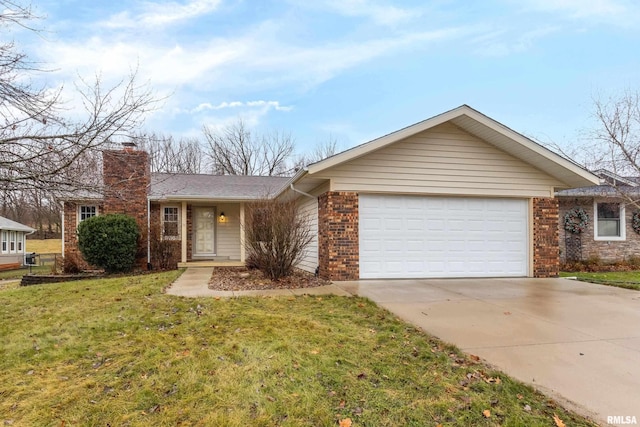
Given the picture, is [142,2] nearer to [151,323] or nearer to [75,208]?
[151,323]

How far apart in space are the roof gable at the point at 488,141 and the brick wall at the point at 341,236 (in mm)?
892

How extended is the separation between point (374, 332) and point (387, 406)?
178cm

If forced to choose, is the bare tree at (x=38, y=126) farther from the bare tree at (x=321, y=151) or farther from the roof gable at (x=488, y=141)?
the bare tree at (x=321, y=151)

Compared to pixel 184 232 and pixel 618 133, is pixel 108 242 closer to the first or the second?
pixel 184 232

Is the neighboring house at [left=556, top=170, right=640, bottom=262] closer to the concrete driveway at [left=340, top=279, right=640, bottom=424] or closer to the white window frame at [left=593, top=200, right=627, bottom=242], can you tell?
the white window frame at [left=593, top=200, right=627, bottom=242]

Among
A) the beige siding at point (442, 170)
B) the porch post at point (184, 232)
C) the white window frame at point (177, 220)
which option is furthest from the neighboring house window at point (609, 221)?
the white window frame at point (177, 220)

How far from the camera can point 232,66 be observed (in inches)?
518

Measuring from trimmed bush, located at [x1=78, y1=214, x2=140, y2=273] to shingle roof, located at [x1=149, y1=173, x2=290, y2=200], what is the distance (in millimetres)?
1502

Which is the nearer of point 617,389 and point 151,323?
point 617,389

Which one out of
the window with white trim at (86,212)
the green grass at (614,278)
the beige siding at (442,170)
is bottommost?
the green grass at (614,278)

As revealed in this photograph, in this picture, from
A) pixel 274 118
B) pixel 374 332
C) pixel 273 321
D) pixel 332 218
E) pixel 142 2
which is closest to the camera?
pixel 374 332

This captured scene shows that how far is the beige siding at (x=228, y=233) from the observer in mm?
14750

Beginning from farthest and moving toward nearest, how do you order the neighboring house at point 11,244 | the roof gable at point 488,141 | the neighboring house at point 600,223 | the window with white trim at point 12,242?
the window with white trim at point 12,242 < the neighboring house at point 11,244 < the neighboring house at point 600,223 < the roof gable at point 488,141

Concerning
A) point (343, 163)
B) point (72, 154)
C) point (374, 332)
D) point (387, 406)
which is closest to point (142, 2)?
point (72, 154)
